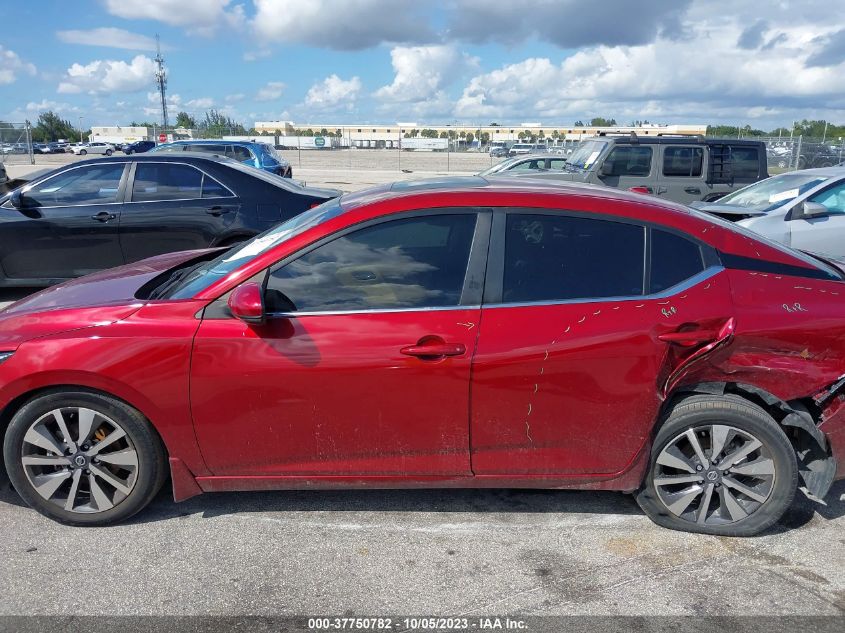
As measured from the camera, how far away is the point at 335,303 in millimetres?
3180

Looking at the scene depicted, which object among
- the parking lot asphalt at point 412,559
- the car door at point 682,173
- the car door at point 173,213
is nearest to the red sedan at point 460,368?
the parking lot asphalt at point 412,559

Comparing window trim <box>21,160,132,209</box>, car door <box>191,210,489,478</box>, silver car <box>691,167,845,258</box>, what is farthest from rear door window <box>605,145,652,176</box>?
car door <box>191,210,489,478</box>

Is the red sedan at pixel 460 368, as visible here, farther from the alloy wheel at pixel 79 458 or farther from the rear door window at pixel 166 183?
the rear door window at pixel 166 183

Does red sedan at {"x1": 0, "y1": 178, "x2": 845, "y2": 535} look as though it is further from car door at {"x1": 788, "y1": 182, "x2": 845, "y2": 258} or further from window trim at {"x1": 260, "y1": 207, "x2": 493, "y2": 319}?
car door at {"x1": 788, "y1": 182, "x2": 845, "y2": 258}

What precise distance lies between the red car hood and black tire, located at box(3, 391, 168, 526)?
0.32 metres

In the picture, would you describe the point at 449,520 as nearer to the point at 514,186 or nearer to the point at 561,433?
the point at 561,433

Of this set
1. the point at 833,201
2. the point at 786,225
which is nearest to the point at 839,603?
the point at 786,225

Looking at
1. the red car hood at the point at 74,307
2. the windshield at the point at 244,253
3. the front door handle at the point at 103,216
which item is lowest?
the red car hood at the point at 74,307

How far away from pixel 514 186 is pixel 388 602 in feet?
6.90

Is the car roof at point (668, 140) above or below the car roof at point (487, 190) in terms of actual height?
above

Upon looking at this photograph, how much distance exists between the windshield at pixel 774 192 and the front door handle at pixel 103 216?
7.14 m

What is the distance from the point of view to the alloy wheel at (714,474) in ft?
10.7

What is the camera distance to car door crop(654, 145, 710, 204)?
1119cm

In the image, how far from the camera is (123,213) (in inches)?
286
